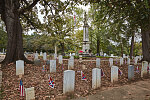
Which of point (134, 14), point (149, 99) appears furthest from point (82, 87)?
point (134, 14)

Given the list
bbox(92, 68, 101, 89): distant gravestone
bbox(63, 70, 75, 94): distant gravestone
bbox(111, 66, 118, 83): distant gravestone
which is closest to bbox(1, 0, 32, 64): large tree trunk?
bbox(63, 70, 75, 94): distant gravestone

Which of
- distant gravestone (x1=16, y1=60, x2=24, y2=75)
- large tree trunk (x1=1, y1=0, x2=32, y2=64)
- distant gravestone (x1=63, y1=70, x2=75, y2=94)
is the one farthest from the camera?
large tree trunk (x1=1, y1=0, x2=32, y2=64)

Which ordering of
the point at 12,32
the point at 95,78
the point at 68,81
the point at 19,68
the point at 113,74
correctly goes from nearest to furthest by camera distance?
the point at 68,81
the point at 95,78
the point at 113,74
the point at 19,68
the point at 12,32

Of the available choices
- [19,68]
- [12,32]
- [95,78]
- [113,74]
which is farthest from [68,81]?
[12,32]

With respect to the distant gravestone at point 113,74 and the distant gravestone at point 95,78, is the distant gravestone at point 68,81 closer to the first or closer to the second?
the distant gravestone at point 95,78

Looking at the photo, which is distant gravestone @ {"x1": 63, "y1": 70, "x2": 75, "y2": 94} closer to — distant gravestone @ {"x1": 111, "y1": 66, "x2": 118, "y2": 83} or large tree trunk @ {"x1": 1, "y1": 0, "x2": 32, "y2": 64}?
distant gravestone @ {"x1": 111, "y1": 66, "x2": 118, "y2": 83}

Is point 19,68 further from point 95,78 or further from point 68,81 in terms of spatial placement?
point 95,78

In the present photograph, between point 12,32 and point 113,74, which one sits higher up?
point 12,32

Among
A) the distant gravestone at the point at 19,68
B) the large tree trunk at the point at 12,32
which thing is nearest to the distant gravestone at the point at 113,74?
the distant gravestone at the point at 19,68

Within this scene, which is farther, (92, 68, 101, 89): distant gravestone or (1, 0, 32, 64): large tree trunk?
(1, 0, 32, 64): large tree trunk

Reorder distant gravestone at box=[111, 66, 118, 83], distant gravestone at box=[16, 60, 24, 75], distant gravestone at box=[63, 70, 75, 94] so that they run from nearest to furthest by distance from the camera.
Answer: distant gravestone at box=[63, 70, 75, 94] < distant gravestone at box=[111, 66, 118, 83] < distant gravestone at box=[16, 60, 24, 75]

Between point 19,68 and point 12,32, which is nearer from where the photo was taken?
point 19,68

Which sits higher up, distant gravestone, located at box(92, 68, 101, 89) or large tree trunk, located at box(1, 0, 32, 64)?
large tree trunk, located at box(1, 0, 32, 64)

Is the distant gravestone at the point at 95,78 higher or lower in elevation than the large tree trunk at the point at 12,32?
lower
